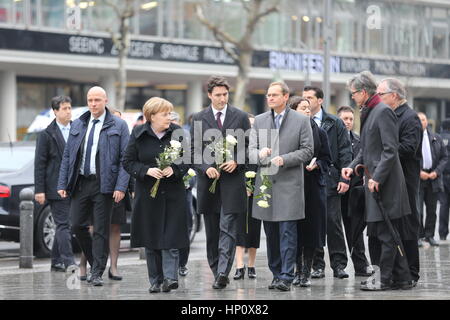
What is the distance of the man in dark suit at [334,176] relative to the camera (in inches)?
493

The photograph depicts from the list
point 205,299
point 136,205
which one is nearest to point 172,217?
point 136,205

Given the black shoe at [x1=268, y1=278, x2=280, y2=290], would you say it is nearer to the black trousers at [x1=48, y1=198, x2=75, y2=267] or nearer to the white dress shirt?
the white dress shirt

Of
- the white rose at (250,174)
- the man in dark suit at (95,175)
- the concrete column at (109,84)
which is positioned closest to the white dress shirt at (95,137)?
the man in dark suit at (95,175)

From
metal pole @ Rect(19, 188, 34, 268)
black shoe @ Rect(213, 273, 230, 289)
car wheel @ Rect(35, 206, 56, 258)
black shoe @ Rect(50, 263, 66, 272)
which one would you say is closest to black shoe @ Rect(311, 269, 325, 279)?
black shoe @ Rect(213, 273, 230, 289)

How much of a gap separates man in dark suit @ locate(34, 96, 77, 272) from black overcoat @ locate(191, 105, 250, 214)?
2.57 m

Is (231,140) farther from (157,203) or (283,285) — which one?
(283,285)

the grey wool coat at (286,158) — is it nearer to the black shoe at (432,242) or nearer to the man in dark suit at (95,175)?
the man in dark suit at (95,175)

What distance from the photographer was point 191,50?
50750mm

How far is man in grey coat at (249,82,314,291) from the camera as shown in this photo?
11.0 meters

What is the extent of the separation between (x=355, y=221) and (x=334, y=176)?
0.62 metres

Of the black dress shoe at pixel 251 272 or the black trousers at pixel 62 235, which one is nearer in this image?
the black dress shoe at pixel 251 272

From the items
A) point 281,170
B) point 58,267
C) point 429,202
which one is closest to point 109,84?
point 429,202

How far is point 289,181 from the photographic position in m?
11.1

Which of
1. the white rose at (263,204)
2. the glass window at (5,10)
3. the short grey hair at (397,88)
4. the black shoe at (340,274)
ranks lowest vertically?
the black shoe at (340,274)
